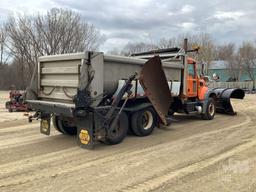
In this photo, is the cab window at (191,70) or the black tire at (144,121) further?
the cab window at (191,70)

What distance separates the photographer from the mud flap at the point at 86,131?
7613 mm

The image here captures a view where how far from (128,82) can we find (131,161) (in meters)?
2.33

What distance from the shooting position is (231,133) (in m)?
9.88

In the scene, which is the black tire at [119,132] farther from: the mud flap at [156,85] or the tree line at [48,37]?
the tree line at [48,37]

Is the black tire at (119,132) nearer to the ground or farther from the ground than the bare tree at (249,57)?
nearer to the ground

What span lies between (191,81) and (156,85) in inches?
116

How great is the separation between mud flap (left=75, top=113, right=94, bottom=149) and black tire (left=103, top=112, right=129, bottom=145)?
55cm

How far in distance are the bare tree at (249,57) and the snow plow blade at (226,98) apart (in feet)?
156

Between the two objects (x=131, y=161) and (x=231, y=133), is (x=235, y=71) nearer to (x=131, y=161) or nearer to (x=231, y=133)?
(x=231, y=133)

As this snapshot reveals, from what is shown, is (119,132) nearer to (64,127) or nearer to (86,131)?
(86,131)

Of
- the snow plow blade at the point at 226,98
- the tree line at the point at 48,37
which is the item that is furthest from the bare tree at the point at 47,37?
the snow plow blade at the point at 226,98

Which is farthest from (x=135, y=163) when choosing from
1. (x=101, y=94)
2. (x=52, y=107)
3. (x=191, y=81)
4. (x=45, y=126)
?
(x=191, y=81)

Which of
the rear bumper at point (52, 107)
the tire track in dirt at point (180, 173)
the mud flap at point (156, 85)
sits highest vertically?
the mud flap at point (156, 85)

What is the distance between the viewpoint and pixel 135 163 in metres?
6.56
